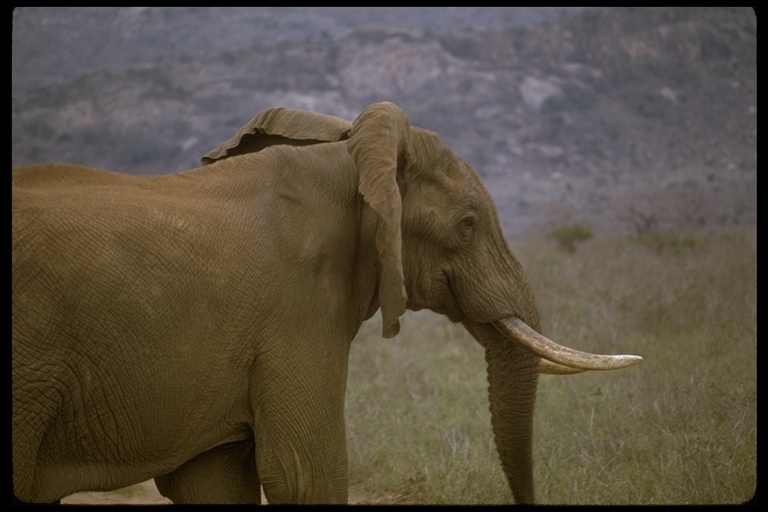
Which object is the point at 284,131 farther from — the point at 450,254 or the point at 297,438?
the point at 297,438

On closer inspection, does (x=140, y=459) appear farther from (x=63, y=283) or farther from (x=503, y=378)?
(x=503, y=378)

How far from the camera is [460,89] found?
139ft

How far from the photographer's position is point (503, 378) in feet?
13.4

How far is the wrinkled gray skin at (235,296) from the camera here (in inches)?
113

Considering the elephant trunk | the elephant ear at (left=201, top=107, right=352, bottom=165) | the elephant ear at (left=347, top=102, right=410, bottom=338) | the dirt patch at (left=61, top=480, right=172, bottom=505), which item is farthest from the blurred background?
the elephant ear at (left=201, top=107, right=352, bottom=165)

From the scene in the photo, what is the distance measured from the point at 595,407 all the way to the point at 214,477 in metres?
3.28

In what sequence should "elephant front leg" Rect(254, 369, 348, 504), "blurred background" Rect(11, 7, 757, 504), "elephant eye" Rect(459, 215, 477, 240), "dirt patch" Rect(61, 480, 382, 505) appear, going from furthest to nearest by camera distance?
"blurred background" Rect(11, 7, 757, 504) < "dirt patch" Rect(61, 480, 382, 505) < "elephant eye" Rect(459, 215, 477, 240) < "elephant front leg" Rect(254, 369, 348, 504)

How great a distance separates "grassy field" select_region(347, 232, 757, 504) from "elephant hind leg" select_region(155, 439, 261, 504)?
158cm

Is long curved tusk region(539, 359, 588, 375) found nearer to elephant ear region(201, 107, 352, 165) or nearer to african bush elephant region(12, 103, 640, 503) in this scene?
african bush elephant region(12, 103, 640, 503)

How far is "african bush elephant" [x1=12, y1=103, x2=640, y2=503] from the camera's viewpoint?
9.46 ft

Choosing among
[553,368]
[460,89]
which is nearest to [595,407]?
[553,368]

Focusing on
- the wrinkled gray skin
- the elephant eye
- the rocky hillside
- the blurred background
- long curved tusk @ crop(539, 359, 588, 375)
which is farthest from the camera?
the rocky hillside

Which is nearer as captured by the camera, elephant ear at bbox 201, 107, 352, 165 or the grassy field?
elephant ear at bbox 201, 107, 352, 165

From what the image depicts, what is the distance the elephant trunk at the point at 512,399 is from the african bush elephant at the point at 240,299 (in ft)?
0.04
